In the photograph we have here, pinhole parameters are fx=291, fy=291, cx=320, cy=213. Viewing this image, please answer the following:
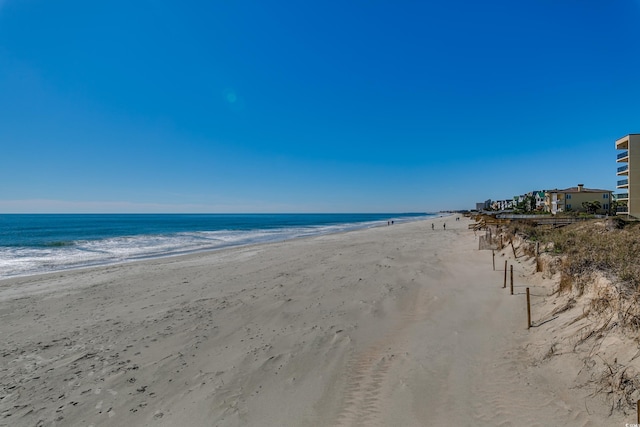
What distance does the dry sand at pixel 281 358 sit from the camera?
4.44 meters

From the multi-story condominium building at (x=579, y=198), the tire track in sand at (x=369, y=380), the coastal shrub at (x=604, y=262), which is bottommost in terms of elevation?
the tire track in sand at (x=369, y=380)

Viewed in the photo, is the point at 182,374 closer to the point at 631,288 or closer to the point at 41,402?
the point at 41,402

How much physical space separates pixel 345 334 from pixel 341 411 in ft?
8.60

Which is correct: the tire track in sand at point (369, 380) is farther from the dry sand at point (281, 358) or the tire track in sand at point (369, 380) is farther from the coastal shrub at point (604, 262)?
the coastal shrub at point (604, 262)

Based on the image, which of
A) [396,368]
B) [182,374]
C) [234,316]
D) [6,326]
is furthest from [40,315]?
[396,368]

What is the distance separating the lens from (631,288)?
5.57 metres

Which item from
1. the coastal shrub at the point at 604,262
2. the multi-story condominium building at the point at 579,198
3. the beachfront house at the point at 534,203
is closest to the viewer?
the coastal shrub at the point at 604,262

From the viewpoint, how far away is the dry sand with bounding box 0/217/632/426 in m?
4.44

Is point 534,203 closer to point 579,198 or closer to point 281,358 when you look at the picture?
point 579,198

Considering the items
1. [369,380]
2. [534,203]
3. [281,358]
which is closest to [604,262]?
[369,380]

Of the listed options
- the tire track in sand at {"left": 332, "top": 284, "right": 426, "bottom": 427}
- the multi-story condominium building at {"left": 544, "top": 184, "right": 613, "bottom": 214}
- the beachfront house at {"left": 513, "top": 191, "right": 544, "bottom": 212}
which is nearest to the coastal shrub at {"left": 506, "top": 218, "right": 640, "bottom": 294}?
the tire track in sand at {"left": 332, "top": 284, "right": 426, "bottom": 427}

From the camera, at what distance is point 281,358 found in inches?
238

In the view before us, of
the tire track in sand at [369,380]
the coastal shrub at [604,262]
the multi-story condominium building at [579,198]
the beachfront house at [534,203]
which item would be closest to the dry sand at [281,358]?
the tire track in sand at [369,380]

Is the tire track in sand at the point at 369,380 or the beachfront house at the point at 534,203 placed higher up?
the beachfront house at the point at 534,203
